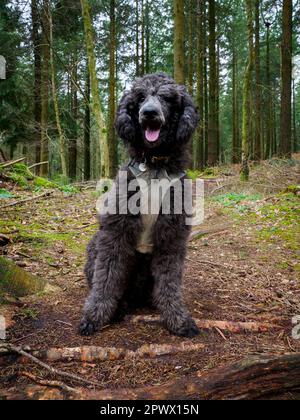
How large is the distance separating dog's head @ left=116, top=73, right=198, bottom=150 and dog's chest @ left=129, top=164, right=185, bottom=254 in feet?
0.70

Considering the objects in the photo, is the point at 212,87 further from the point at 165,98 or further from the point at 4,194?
the point at 165,98

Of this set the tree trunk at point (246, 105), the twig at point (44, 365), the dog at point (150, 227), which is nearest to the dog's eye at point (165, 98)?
the dog at point (150, 227)

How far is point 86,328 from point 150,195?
1133mm

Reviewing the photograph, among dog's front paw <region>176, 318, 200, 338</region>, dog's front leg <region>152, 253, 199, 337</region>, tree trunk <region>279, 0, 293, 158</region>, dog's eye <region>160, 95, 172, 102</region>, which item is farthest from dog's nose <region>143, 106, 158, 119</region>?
tree trunk <region>279, 0, 293, 158</region>

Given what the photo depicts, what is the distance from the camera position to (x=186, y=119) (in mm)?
2814

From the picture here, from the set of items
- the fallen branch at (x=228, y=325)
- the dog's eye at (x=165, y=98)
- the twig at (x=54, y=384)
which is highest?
the dog's eye at (x=165, y=98)

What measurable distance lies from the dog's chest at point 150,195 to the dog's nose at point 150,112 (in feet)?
1.43

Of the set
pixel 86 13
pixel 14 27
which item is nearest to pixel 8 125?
pixel 14 27

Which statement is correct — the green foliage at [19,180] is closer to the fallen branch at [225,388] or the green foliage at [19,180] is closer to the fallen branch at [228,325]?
the fallen branch at [228,325]

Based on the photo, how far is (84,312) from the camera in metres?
2.79

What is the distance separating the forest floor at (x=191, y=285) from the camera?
2260 millimetres
